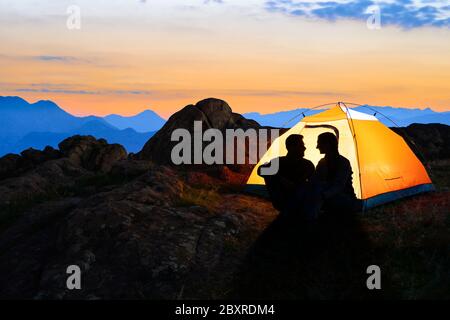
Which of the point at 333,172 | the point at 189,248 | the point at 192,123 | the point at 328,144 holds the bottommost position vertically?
the point at 189,248

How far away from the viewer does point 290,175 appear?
29.4 feet

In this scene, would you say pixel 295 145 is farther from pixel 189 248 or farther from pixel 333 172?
A: pixel 189 248

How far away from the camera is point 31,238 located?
32.2 feet

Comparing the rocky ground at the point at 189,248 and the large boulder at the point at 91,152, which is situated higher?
the large boulder at the point at 91,152

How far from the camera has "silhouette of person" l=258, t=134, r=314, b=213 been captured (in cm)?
873

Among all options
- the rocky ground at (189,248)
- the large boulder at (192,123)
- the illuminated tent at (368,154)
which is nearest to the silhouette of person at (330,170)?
the rocky ground at (189,248)

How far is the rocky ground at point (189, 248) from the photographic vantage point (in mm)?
7492

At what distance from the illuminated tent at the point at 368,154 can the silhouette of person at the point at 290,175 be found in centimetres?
445

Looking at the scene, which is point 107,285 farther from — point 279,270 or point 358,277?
point 358,277

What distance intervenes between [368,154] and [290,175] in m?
5.38

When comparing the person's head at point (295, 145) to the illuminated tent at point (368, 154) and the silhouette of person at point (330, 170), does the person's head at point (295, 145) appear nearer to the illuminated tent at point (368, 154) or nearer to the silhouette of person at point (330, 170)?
the silhouette of person at point (330, 170)

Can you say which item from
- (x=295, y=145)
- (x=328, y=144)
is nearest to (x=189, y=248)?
(x=295, y=145)
